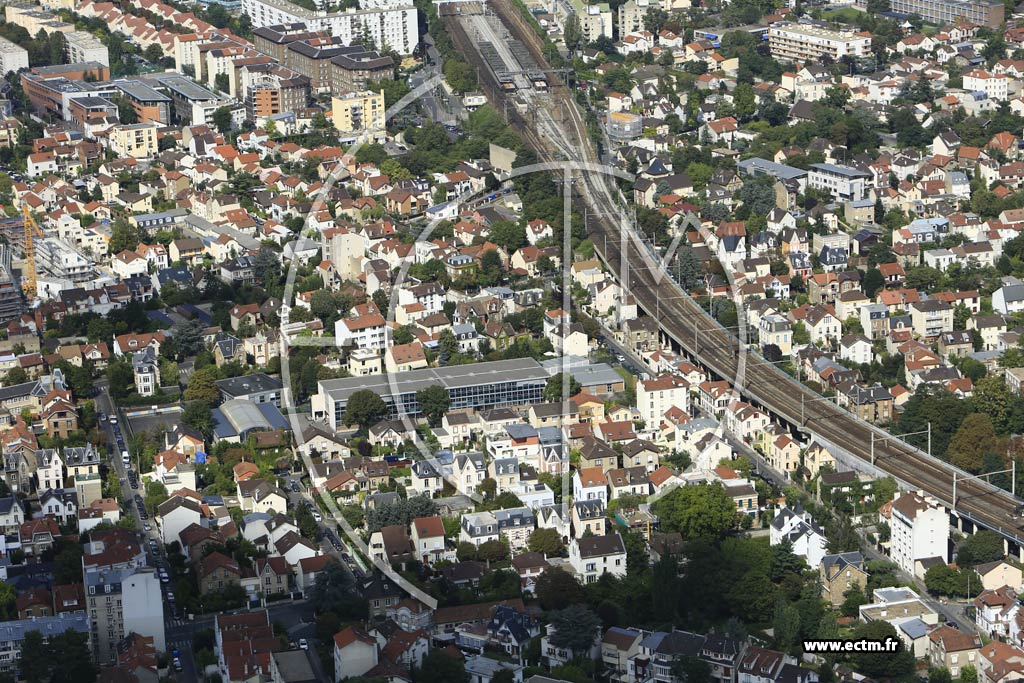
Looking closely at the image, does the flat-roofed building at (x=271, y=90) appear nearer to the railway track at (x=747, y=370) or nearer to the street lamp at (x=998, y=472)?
the railway track at (x=747, y=370)

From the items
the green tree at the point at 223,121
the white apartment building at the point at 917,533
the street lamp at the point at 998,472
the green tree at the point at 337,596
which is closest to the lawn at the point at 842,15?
the green tree at the point at 223,121

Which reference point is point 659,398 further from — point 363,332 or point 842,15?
point 842,15

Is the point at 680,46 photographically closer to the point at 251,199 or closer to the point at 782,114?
the point at 782,114

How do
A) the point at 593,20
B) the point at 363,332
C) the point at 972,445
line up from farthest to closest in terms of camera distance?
the point at 593,20 < the point at 363,332 < the point at 972,445

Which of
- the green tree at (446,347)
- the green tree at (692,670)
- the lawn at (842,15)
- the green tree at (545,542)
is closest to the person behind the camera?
the green tree at (692,670)

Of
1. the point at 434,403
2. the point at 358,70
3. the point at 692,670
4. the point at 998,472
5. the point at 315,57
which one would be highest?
the point at 315,57

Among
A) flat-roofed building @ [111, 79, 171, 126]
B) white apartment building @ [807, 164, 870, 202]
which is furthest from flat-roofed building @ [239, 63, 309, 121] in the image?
white apartment building @ [807, 164, 870, 202]

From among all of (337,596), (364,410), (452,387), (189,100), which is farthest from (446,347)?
(189,100)
